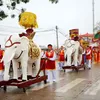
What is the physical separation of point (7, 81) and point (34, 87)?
1454mm

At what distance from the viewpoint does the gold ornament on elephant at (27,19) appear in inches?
428

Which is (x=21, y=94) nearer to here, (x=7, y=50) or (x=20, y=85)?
(x=20, y=85)

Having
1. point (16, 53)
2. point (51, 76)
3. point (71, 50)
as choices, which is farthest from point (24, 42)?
point (71, 50)

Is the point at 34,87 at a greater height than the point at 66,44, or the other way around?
the point at 66,44

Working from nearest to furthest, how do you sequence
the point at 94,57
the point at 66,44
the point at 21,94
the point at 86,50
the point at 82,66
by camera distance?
the point at 21,94 < the point at 66,44 < the point at 82,66 < the point at 86,50 < the point at 94,57

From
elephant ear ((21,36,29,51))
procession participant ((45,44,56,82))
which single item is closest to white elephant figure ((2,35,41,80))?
elephant ear ((21,36,29,51))

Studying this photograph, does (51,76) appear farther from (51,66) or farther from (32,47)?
(32,47)

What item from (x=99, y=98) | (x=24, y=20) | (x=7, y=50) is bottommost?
(x=99, y=98)

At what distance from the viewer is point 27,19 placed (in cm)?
1093

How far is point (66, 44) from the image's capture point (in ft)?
60.3

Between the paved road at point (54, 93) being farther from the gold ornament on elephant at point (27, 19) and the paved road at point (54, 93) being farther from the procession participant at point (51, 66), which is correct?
the gold ornament on elephant at point (27, 19)

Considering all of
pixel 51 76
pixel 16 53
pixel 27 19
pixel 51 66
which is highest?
pixel 27 19

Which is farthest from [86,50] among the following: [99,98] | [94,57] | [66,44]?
[99,98]

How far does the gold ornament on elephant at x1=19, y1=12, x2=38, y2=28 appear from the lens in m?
10.9
